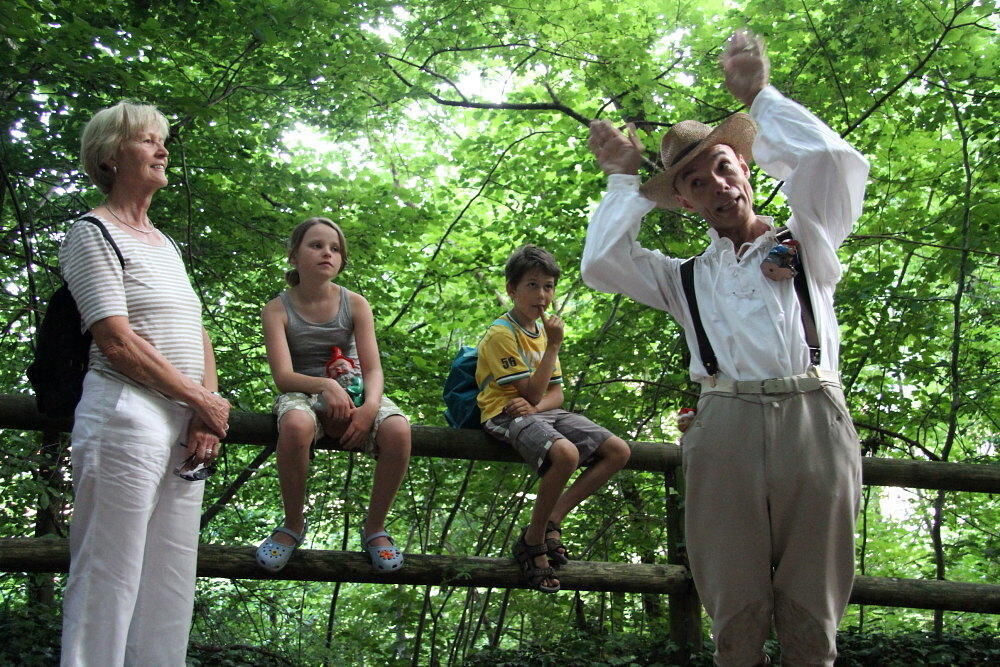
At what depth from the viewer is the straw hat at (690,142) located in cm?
238

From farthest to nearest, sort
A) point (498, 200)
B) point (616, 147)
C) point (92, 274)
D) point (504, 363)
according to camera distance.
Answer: point (498, 200)
point (504, 363)
point (616, 147)
point (92, 274)

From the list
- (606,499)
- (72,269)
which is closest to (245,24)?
(72,269)

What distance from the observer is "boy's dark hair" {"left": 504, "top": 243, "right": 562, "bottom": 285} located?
376 centimetres

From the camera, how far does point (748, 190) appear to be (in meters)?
2.43

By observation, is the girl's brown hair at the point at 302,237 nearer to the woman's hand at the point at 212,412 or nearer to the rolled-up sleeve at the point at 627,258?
the woman's hand at the point at 212,412

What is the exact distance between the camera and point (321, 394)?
3.12 meters

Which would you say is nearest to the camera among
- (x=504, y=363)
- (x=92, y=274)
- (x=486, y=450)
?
(x=92, y=274)

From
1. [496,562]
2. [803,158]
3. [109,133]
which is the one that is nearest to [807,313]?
[803,158]

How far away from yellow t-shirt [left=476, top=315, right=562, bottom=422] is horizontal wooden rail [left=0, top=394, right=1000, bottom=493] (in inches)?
6.2

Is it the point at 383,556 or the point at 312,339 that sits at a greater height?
the point at 312,339

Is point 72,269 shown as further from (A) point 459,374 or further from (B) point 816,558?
(B) point 816,558

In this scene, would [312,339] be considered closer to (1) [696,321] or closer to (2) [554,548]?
(2) [554,548]

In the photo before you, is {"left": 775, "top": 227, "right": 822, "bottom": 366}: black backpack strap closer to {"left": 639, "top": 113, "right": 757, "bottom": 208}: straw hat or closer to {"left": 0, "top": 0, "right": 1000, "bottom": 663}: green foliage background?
{"left": 639, "top": 113, "right": 757, "bottom": 208}: straw hat

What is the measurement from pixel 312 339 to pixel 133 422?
1.16 metres
